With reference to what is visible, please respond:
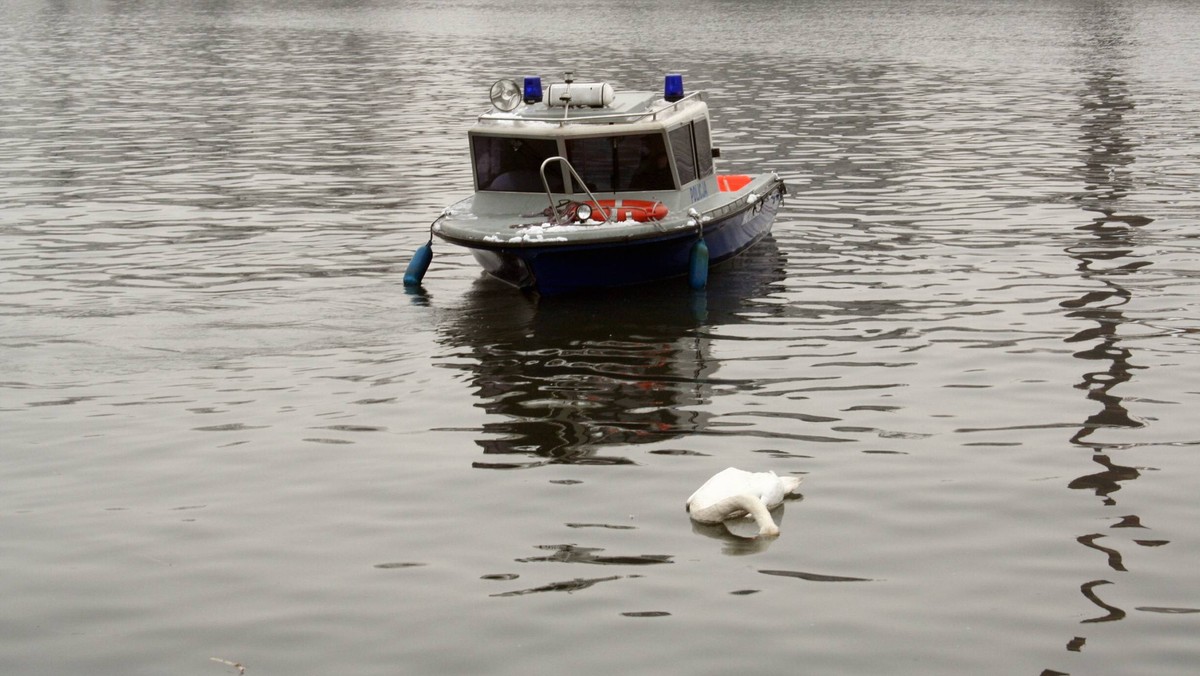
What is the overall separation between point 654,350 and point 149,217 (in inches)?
425

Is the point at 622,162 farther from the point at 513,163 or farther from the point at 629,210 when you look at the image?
the point at 513,163

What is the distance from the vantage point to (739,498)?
973cm

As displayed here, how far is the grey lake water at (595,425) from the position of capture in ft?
27.4

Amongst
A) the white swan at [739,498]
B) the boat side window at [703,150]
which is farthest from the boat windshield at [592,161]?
the white swan at [739,498]

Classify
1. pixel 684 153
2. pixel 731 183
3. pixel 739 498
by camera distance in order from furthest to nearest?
pixel 731 183 < pixel 684 153 < pixel 739 498

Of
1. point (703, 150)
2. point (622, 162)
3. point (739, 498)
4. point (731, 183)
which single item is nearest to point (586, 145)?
point (622, 162)

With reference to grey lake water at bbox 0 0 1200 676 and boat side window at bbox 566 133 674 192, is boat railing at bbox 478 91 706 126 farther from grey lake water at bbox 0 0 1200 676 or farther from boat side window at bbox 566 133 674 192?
grey lake water at bbox 0 0 1200 676

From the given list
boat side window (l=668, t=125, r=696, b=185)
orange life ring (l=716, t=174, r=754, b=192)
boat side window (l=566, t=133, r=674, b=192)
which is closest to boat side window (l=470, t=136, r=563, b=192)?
boat side window (l=566, t=133, r=674, b=192)

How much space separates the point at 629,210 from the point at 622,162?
0.69 m

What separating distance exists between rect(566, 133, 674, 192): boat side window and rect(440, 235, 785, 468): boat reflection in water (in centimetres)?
142

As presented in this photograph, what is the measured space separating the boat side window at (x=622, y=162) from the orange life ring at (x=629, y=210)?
0.25 metres

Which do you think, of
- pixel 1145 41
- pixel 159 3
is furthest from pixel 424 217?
pixel 159 3

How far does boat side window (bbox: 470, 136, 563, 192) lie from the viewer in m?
17.8

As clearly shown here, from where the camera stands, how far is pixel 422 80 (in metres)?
44.2
